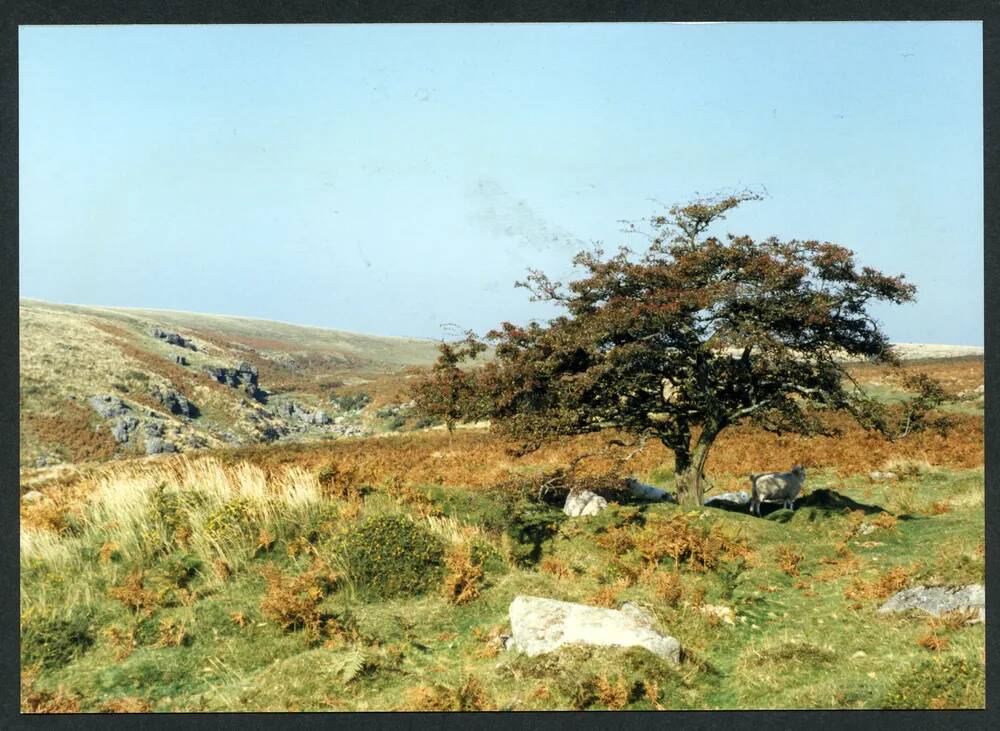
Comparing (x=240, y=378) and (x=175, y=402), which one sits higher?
(x=240, y=378)

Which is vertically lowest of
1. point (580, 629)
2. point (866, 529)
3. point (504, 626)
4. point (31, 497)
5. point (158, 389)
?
point (504, 626)

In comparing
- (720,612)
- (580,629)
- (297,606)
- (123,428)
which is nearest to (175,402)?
(123,428)

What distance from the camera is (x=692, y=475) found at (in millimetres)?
13609

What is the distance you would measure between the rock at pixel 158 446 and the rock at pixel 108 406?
52.3 inches

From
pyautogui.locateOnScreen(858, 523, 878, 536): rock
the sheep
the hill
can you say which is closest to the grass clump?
the sheep

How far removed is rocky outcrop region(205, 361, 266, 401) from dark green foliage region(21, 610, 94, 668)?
18402mm

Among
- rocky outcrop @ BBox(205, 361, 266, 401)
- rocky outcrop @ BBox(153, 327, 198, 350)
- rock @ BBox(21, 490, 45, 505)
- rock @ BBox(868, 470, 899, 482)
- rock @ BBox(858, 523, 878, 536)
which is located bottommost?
rock @ BBox(21, 490, 45, 505)

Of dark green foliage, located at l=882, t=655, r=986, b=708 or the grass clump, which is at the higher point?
the grass clump

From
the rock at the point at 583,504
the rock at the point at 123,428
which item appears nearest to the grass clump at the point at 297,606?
the rock at the point at 583,504

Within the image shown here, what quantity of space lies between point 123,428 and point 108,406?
3.50 feet

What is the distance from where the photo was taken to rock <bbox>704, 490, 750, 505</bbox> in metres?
16.1

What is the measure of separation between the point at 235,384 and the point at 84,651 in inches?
751

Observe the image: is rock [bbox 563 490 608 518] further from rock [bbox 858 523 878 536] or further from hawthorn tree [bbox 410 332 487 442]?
rock [bbox 858 523 878 536]

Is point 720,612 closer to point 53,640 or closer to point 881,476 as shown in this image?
point 53,640
